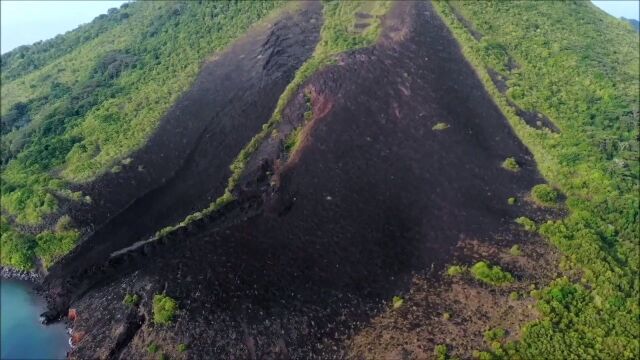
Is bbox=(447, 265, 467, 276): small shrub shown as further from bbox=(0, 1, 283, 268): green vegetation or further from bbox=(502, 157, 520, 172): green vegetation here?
bbox=(0, 1, 283, 268): green vegetation

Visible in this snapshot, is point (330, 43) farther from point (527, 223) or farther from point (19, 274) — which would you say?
point (19, 274)

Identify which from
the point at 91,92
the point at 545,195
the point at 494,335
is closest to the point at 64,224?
the point at 91,92

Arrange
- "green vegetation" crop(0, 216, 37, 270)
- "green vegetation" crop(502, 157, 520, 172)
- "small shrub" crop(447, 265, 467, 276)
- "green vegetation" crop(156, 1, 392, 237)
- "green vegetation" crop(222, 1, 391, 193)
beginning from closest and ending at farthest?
"small shrub" crop(447, 265, 467, 276)
"green vegetation" crop(0, 216, 37, 270)
"green vegetation" crop(156, 1, 392, 237)
"green vegetation" crop(502, 157, 520, 172)
"green vegetation" crop(222, 1, 391, 193)

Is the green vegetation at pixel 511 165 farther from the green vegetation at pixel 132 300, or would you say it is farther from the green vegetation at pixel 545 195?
the green vegetation at pixel 132 300

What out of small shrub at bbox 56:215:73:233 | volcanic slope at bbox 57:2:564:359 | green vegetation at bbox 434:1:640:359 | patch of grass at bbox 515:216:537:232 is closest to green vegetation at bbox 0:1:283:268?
small shrub at bbox 56:215:73:233

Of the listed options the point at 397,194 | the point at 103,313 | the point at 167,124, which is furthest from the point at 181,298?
the point at 167,124

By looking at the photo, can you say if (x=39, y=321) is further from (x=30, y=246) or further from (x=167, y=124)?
(x=167, y=124)
